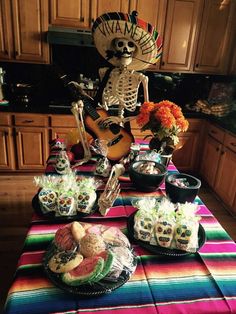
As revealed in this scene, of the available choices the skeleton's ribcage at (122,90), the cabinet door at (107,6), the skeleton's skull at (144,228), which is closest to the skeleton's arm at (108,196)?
the skeleton's skull at (144,228)

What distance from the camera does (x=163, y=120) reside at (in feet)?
4.37

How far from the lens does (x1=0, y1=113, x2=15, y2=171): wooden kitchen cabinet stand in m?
2.80

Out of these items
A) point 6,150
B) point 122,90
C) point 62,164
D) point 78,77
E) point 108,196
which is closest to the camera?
point 108,196

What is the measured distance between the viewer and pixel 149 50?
64.2 inches

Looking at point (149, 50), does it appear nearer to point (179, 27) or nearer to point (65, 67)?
point (179, 27)

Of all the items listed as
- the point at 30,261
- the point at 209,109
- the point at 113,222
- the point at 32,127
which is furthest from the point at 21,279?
the point at 209,109

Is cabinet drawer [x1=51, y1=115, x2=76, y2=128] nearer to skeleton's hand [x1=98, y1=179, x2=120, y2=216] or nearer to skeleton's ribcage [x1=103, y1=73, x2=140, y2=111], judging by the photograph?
skeleton's ribcage [x1=103, y1=73, x2=140, y2=111]

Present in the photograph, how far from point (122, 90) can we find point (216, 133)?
1484 mm

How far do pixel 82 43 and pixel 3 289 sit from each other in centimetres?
220

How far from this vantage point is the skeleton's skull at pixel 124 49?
1.60 metres

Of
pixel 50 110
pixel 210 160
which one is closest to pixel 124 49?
pixel 50 110

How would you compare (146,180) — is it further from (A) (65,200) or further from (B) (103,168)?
(A) (65,200)

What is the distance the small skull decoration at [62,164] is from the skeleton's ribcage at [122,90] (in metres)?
0.52

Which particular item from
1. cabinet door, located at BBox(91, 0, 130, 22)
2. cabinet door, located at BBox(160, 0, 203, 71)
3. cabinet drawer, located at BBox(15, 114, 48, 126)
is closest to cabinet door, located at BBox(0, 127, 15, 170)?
cabinet drawer, located at BBox(15, 114, 48, 126)
